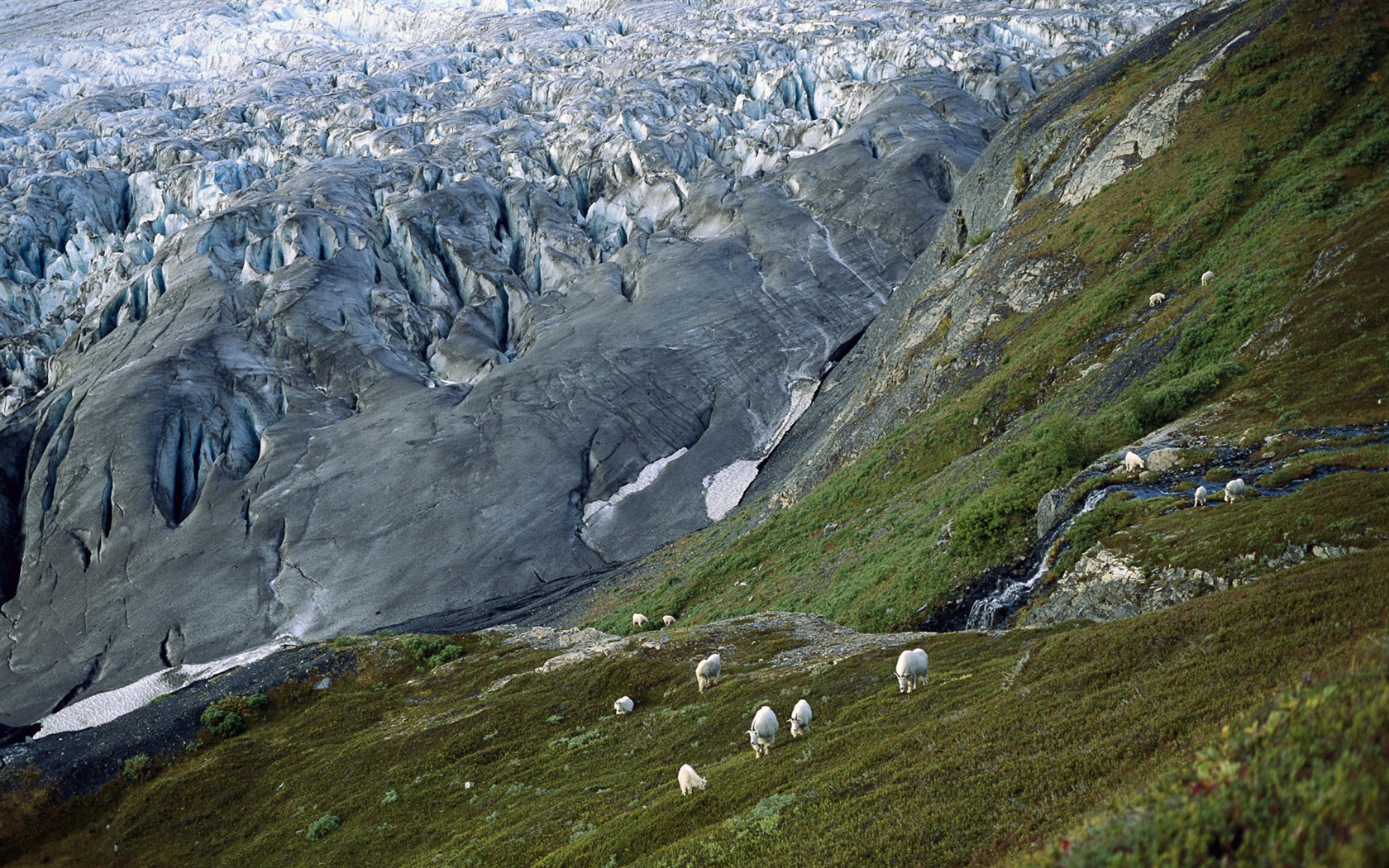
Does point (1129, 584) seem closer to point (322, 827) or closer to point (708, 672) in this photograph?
point (708, 672)

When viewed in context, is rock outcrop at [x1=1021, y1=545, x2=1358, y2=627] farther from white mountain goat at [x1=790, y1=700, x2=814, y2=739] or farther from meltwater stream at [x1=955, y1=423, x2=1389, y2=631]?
white mountain goat at [x1=790, y1=700, x2=814, y2=739]

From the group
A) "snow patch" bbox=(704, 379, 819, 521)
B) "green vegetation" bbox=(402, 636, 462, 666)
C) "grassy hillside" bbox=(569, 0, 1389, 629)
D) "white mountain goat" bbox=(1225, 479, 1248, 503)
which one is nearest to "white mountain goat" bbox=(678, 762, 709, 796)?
"grassy hillside" bbox=(569, 0, 1389, 629)

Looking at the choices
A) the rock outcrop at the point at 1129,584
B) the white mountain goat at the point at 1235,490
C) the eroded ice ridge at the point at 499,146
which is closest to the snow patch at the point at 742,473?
the eroded ice ridge at the point at 499,146

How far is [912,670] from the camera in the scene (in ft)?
65.6

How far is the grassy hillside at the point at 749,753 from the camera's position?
11.1 m

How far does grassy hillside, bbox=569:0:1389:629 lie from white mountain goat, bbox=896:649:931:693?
10.0 m

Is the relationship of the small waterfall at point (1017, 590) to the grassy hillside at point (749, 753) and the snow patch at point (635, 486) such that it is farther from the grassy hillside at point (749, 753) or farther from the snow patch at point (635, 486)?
the snow patch at point (635, 486)

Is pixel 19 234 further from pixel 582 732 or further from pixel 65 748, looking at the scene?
pixel 582 732

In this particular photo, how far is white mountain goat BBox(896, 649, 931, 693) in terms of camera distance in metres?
20.0

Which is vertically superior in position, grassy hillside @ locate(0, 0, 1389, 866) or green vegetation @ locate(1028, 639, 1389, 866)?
green vegetation @ locate(1028, 639, 1389, 866)

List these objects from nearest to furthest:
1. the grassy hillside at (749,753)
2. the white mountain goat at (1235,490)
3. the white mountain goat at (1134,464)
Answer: the grassy hillside at (749,753) → the white mountain goat at (1235,490) → the white mountain goat at (1134,464)

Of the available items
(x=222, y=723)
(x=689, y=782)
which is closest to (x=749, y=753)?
(x=689, y=782)

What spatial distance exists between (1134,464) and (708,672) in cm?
1612

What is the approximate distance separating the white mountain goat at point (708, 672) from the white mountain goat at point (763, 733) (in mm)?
7990
